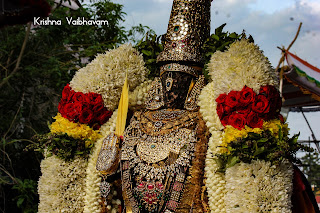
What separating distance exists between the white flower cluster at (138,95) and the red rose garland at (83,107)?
249mm

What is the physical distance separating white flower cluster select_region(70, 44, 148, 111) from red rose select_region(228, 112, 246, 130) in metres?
1.11

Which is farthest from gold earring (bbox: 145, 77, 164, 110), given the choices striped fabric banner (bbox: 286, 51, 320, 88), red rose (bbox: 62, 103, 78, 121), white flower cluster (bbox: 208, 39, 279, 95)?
striped fabric banner (bbox: 286, 51, 320, 88)

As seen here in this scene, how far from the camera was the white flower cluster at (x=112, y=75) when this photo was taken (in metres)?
3.51

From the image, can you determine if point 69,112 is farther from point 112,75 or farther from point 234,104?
point 234,104

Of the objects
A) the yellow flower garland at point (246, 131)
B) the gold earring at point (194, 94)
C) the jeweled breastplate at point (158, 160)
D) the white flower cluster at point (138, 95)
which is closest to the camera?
the yellow flower garland at point (246, 131)

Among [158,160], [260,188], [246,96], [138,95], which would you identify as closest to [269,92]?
[246,96]

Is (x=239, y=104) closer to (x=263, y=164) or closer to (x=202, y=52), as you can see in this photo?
(x=263, y=164)

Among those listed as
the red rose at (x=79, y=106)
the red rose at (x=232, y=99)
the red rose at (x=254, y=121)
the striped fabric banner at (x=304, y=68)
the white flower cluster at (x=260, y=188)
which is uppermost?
the striped fabric banner at (x=304, y=68)

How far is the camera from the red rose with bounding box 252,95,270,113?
2668mm

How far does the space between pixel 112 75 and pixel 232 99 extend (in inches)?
46.7

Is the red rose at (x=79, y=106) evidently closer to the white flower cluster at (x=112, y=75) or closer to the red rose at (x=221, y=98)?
the white flower cluster at (x=112, y=75)

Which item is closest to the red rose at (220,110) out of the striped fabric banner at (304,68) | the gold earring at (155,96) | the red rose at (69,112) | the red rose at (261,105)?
the red rose at (261,105)

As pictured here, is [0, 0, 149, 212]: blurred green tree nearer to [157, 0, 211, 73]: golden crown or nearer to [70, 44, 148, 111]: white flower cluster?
[70, 44, 148, 111]: white flower cluster

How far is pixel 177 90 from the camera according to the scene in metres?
3.26
